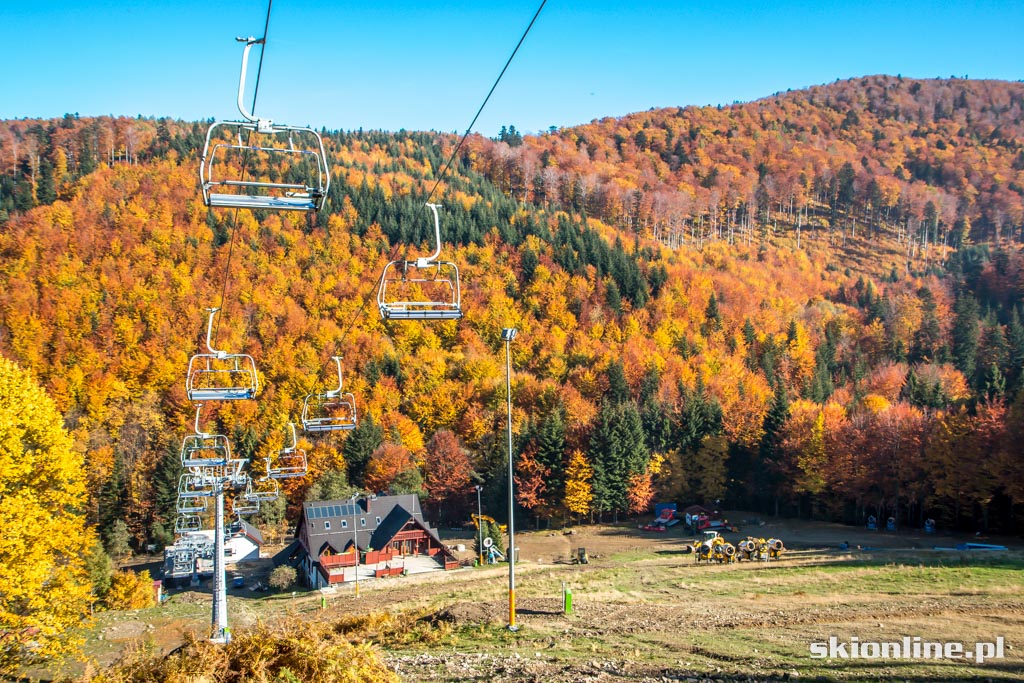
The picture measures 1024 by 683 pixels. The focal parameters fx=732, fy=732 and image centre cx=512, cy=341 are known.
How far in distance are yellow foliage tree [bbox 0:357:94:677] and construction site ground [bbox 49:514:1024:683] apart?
145 cm

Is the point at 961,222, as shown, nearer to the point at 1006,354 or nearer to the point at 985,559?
the point at 1006,354

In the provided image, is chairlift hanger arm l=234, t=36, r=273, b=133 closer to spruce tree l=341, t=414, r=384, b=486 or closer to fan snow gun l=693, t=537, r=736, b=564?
fan snow gun l=693, t=537, r=736, b=564

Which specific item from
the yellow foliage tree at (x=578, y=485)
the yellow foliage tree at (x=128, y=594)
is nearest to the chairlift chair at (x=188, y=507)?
the yellow foliage tree at (x=128, y=594)

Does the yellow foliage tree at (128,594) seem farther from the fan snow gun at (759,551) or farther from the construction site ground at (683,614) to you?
the fan snow gun at (759,551)

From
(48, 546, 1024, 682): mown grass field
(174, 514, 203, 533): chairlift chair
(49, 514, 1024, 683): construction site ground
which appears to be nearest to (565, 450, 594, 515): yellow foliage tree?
(49, 514, 1024, 683): construction site ground

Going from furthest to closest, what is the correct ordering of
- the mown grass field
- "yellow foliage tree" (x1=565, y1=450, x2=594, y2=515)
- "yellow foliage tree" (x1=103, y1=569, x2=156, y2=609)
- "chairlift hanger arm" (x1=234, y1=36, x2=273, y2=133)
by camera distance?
"yellow foliage tree" (x1=565, y1=450, x2=594, y2=515) < "yellow foliage tree" (x1=103, y1=569, x2=156, y2=609) < the mown grass field < "chairlift hanger arm" (x1=234, y1=36, x2=273, y2=133)

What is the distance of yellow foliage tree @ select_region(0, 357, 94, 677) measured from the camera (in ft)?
52.2

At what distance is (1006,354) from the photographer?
78625 mm

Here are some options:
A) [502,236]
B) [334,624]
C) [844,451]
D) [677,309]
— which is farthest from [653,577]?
[502,236]

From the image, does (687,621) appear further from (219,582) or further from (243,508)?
(243,508)

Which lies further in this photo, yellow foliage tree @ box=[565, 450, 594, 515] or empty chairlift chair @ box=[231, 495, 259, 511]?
yellow foliage tree @ box=[565, 450, 594, 515]

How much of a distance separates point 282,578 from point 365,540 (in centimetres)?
658

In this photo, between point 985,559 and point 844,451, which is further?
point 844,451

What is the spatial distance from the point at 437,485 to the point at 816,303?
68.0m
